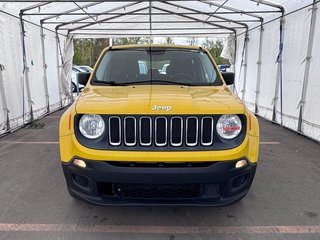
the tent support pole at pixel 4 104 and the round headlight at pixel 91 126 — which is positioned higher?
the round headlight at pixel 91 126

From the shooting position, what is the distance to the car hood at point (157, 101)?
8.28 ft

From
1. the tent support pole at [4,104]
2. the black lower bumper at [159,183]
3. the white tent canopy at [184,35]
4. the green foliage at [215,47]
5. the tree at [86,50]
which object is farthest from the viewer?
the green foliage at [215,47]

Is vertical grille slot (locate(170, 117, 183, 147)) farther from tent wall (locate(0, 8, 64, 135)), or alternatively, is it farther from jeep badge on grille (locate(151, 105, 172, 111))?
tent wall (locate(0, 8, 64, 135))

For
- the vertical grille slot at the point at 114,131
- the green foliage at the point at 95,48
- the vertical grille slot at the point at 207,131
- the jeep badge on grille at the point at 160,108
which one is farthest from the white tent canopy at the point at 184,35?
the green foliage at the point at 95,48

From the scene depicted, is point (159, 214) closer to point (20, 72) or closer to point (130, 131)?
point (130, 131)

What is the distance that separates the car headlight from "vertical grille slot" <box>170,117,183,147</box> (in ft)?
1.12

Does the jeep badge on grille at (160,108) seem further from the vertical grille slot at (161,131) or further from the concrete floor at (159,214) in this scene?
the concrete floor at (159,214)

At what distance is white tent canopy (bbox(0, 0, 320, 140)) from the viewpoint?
677 cm

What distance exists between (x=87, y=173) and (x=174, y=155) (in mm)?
773

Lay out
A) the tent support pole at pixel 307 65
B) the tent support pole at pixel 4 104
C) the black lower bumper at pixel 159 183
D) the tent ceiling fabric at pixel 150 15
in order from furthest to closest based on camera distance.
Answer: the tent ceiling fabric at pixel 150 15 → the tent support pole at pixel 4 104 → the tent support pole at pixel 307 65 → the black lower bumper at pixel 159 183

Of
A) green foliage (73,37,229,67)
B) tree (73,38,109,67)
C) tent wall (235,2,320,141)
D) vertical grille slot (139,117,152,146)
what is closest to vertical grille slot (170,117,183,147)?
vertical grille slot (139,117,152,146)

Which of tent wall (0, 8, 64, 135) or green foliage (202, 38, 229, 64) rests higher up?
green foliage (202, 38, 229, 64)

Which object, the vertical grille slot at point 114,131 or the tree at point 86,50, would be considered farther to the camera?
the tree at point 86,50

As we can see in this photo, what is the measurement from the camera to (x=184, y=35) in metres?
12.8
